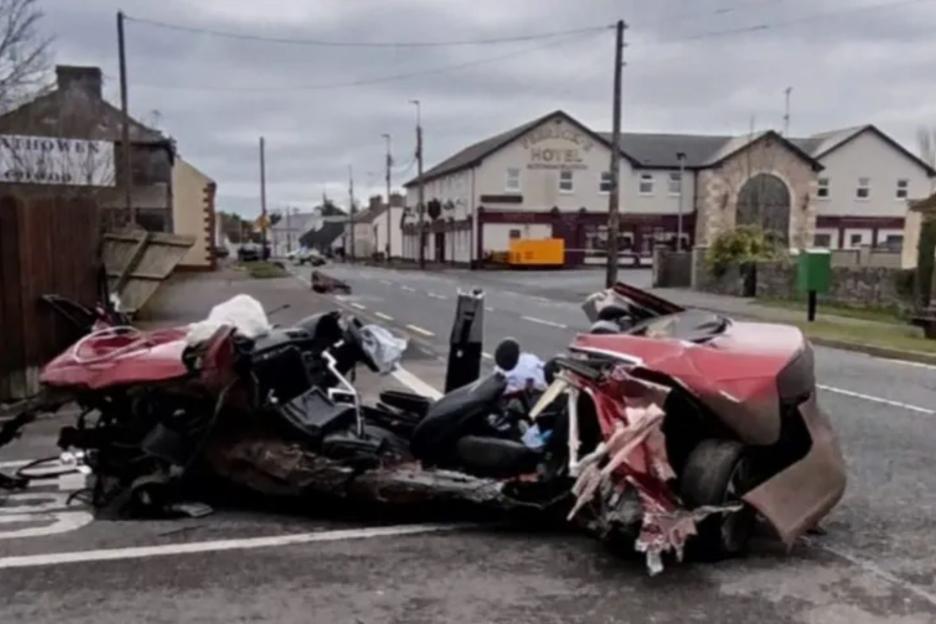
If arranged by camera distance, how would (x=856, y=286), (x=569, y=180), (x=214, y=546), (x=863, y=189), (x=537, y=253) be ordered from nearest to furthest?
(x=214, y=546) → (x=856, y=286) → (x=537, y=253) → (x=569, y=180) → (x=863, y=189)

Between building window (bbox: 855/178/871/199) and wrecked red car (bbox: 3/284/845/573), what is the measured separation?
62.7 meters

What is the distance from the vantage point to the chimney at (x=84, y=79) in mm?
36953

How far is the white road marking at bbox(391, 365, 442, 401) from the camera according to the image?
11094mm

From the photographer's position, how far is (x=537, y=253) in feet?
184

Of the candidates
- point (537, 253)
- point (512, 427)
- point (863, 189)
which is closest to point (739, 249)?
point (537, 253)

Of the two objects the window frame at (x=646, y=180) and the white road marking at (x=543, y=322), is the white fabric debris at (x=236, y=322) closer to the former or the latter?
the white road marking at (x=543, y=322)

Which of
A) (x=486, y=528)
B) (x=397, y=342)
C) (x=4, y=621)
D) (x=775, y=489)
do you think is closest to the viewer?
(x=4, y=621)

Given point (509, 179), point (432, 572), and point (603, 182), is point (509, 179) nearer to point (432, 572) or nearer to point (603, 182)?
point (603, 182)

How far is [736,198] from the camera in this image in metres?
59.3

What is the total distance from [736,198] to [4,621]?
191 ft

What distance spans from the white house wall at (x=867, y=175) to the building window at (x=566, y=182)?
1598cm

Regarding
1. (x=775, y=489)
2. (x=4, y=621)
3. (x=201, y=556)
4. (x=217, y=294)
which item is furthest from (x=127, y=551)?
(x=217, y=294)

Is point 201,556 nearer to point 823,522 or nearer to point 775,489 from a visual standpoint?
point 775,489

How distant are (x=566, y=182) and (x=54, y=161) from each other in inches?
1579
